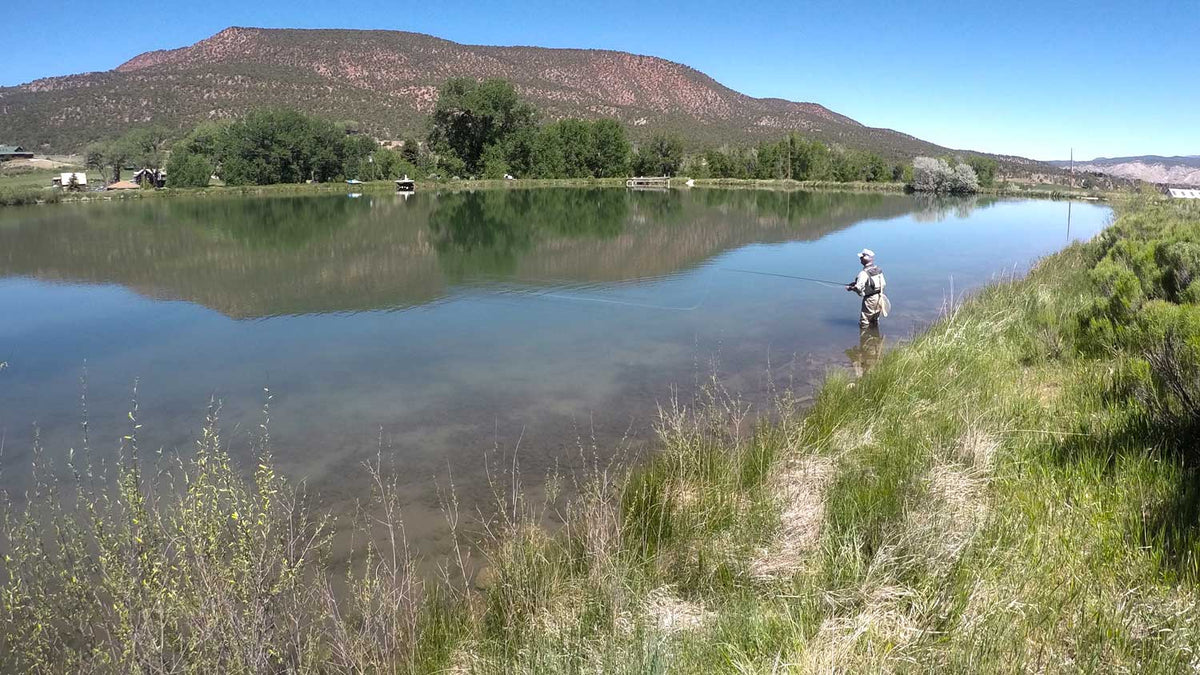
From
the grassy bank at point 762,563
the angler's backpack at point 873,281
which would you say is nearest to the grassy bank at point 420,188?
the angler's backpack at point 873,281

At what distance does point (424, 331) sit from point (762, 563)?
9203mm

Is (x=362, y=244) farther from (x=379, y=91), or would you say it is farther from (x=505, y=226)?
(x=379, y=91)

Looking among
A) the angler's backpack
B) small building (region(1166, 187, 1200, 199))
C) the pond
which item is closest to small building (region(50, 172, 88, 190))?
the pond

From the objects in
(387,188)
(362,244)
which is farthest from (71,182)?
(362,244)

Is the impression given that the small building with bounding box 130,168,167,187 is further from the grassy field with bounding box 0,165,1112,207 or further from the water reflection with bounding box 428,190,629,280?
the water reflection with bounding box 428,190,629,280

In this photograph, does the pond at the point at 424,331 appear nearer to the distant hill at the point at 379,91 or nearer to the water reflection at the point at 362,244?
the water reflection at the point at 362,244

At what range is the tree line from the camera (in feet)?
217

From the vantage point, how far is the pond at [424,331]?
7539mm

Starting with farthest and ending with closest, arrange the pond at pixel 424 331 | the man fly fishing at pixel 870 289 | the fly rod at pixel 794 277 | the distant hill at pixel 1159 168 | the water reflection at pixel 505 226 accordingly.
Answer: the distant hill at pixel 1159 168, the water reflection at pixel 505 226, the fly rod at pixel 794 277, the man fly fishing at pixel 870 289, the pond at pixel 424 331

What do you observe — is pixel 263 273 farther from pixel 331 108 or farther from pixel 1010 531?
pixel 331 108

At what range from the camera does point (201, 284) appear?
54.9ft

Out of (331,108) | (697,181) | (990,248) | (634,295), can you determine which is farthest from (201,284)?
(331,108)

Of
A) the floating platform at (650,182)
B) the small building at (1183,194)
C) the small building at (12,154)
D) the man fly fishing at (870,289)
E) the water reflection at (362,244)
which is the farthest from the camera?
the small building at (12,154)

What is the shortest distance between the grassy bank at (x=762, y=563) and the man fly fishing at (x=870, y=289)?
16.0 feet
